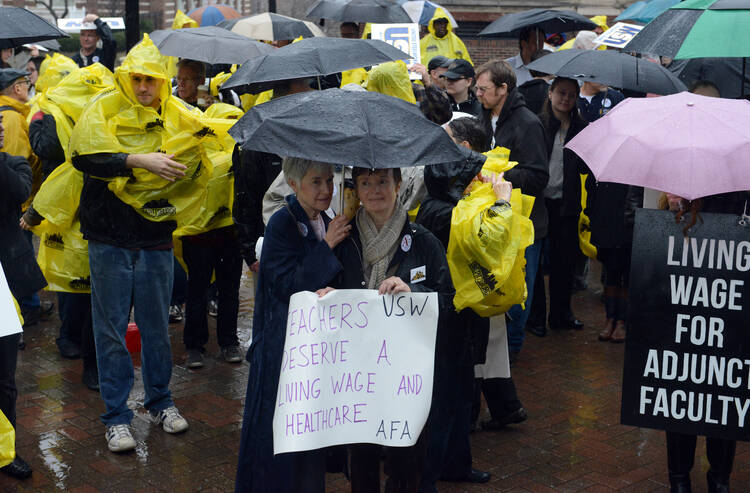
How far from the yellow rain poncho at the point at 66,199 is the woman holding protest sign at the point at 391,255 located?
116 inches

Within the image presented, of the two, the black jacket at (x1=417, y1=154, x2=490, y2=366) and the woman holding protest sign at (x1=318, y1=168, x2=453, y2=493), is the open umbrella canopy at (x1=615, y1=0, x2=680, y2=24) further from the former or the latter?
the woman holding protest sign at (x1=318, y1=168, x2=453, y2=493)

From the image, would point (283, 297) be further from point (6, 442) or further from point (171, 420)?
point (171, 420)

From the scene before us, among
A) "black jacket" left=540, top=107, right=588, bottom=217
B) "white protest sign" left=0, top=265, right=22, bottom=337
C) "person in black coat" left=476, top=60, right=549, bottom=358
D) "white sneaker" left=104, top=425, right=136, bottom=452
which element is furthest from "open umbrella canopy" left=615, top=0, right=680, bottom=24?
"white protest sign" left=0, top=265, right=22, bottom=337

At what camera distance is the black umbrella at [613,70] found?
23.5 ft

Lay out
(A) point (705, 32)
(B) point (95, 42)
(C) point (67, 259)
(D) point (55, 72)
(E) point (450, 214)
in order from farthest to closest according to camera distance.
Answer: (B) point (95, 42)
(D) point (55, 72)
(C) point (67, 259)
(A) point (705, 32)
(E) point (450, 214)

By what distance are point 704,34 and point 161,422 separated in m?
3.75

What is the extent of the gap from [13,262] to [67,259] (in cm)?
153

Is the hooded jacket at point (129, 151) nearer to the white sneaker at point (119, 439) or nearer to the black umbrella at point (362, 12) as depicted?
the white sneaker at point (119, 439)

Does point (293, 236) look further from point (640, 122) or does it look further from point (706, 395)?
point (706, 395)

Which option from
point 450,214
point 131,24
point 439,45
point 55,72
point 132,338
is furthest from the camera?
point 131,24

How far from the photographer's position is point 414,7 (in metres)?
13.0

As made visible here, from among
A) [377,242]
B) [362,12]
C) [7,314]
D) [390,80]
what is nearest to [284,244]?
[377,242]

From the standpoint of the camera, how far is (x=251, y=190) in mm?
5867

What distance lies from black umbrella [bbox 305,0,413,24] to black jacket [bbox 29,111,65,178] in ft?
14.6
